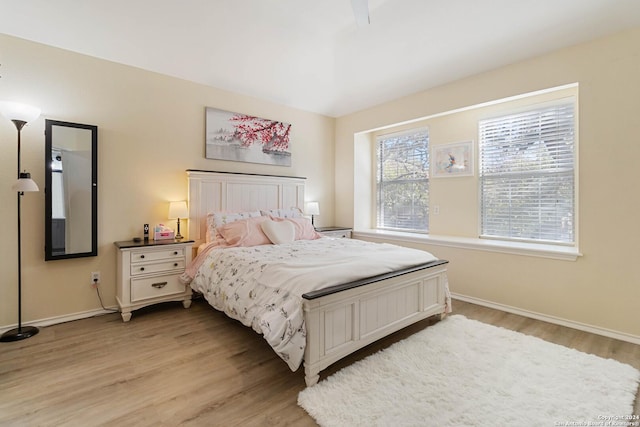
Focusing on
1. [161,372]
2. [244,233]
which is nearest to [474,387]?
[161,372]

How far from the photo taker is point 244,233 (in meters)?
3.28

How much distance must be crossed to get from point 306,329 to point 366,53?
131 inches

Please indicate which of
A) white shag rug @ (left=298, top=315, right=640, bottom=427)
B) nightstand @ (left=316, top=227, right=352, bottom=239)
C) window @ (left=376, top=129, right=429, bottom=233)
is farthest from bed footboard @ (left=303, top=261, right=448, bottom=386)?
nightstand @ (left=316, top=227, right=352, bottom=239)

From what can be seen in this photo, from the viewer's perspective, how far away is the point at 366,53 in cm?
363

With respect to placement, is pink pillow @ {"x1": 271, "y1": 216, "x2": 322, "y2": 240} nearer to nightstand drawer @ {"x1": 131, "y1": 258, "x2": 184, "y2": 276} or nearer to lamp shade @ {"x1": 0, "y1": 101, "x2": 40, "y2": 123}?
nightstand drawer @ {"x1": 131, "y1": 258, "x2": 184, "y2": 276}

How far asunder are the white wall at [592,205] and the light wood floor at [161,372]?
284mm

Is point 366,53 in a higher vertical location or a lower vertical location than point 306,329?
higher

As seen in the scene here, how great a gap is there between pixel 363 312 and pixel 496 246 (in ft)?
6.66

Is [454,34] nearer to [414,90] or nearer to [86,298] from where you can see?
[414,90]

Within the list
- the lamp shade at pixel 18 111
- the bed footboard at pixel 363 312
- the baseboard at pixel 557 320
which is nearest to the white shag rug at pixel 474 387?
the bed footboard at pixel 363 312

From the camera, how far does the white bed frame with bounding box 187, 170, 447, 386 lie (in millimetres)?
1867

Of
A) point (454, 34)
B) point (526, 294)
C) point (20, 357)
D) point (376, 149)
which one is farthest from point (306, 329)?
point (376, 149)

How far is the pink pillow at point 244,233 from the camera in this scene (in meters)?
3.24

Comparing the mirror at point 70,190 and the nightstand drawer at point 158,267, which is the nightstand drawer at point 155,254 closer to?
the nightstand drawer at point 158,267
